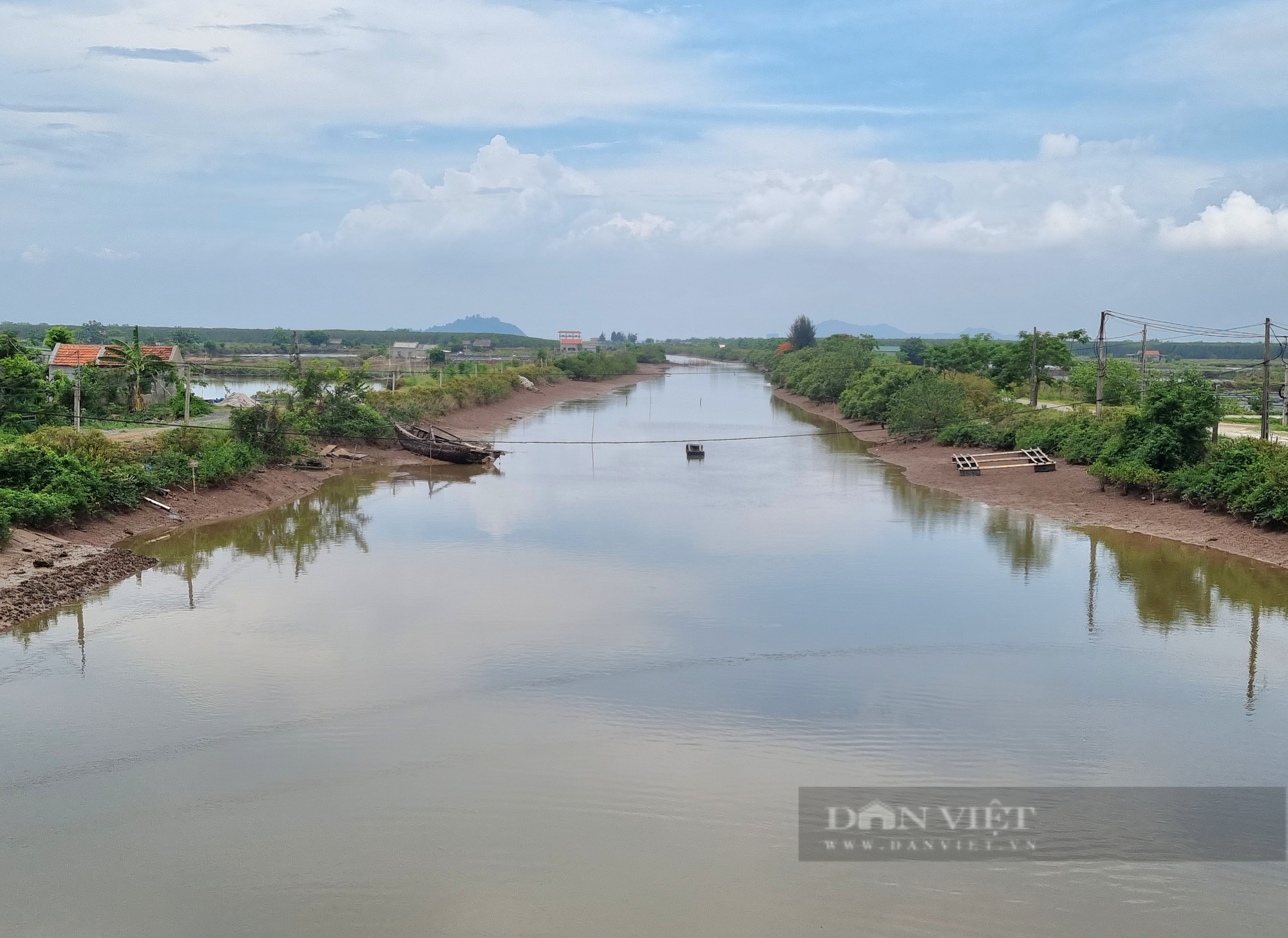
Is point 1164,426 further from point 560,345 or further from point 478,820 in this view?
point 560,345

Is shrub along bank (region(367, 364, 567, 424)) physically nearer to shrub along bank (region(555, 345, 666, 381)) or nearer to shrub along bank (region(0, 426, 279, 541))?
shrub along bank (region(0, 426, 279, 541))

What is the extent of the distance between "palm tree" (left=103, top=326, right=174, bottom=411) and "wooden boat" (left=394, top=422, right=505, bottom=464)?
867 cm

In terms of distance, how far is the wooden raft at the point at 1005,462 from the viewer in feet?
82.7

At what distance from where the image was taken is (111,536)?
1872cm

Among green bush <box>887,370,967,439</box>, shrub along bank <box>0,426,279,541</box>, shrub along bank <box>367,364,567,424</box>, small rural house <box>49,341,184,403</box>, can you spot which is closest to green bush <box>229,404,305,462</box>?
shrub along bank <box>0,426,279,541</box>

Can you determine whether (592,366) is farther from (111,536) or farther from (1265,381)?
(111,536)

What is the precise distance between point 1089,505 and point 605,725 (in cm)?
1527

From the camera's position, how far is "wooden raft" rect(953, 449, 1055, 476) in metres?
25.2

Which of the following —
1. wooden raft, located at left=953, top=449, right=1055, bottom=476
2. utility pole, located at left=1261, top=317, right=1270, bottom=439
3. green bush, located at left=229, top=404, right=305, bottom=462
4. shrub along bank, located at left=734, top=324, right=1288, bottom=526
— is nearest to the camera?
shrub along bank, located at left=734, top=324, right=1288, bottom=526

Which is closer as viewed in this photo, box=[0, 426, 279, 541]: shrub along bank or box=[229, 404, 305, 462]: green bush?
box=[0, 426, 279, 541]: shrub along bank

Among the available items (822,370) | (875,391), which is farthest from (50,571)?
(822,370)

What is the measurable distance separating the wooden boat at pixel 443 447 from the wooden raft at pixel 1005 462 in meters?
13.4

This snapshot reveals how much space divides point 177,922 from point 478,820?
7.50 ft

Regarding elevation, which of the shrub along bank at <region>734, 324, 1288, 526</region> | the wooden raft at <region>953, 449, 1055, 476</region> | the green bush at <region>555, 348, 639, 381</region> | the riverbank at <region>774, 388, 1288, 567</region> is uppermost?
the green bush at <region>555, 348, 639, 381</region>
